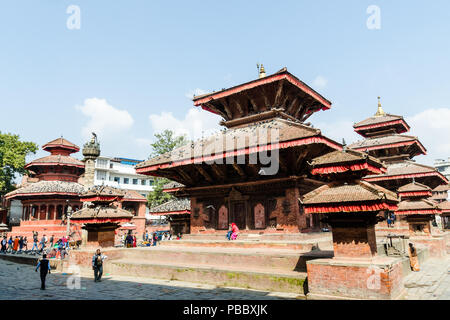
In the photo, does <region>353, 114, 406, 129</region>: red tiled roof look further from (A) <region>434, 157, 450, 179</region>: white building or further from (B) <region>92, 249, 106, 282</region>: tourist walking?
(A) <region>434, 157, 450, 179</region>: white building

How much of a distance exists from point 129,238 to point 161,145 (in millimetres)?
24739

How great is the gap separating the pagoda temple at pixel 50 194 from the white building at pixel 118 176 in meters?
19.5

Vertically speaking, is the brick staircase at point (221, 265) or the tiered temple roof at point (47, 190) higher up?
the tiered temple roof at point (47, 190)

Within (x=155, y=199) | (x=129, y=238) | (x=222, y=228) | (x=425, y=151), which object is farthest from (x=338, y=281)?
(x=155, y=199)

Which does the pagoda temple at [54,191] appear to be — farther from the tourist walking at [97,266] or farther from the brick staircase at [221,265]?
the tourist walking at [97,266]

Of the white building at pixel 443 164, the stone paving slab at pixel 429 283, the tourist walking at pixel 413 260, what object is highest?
the white building at pixel 443 164

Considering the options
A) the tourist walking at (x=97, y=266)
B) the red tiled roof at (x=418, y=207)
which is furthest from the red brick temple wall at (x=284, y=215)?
the red tiled roof at (x=418, y=207)

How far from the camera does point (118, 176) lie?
64875mm

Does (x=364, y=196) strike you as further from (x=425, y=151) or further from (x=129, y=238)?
(x=425, y=151)

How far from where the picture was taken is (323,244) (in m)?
13.3

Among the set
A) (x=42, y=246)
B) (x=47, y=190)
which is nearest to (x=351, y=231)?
(x=42, y=246)

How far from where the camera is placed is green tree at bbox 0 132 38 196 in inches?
1630

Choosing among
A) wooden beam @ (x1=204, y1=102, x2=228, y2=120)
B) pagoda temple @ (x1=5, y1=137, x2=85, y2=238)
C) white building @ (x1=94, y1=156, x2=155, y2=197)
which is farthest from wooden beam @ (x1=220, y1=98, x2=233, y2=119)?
white building @ (x1=94, y1=156, x2=155, y2=197)

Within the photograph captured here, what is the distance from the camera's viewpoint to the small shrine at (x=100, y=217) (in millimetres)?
15906
